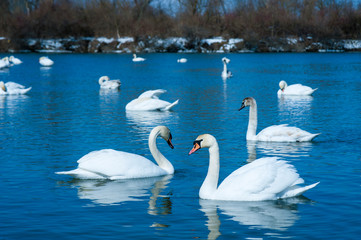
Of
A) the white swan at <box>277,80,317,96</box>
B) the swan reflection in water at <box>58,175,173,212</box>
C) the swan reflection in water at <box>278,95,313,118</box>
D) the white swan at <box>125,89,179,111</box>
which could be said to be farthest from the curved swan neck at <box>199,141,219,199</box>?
the white swan at <box>277,80,317,96</box>

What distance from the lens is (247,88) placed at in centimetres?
2489

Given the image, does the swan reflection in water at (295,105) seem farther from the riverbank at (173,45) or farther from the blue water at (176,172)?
the riverbank at (173,45)

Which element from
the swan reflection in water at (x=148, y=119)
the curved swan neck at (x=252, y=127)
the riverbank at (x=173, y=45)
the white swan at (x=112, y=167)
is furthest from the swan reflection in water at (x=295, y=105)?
the riverbank at (x=173, y=45)

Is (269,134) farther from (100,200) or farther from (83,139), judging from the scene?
(100,200)

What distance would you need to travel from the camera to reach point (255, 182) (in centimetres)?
695

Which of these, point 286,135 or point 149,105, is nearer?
point 286,135

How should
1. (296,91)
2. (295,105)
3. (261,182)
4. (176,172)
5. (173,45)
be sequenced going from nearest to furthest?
(261,182) < (176,172) < (295,105) < (296,91) < (173,45)

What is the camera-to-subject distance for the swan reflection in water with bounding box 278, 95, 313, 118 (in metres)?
16.5

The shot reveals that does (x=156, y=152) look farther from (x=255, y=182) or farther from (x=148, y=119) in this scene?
(x=148, y=119)

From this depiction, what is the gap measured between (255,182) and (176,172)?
2.28 meters

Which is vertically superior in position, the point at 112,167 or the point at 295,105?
the point at 112,167

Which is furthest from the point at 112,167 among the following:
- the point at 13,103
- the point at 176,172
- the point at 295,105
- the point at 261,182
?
the point at 13,103

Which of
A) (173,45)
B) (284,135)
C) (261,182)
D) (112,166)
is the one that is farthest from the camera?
(173,45)

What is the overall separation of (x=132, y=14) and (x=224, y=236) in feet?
252
